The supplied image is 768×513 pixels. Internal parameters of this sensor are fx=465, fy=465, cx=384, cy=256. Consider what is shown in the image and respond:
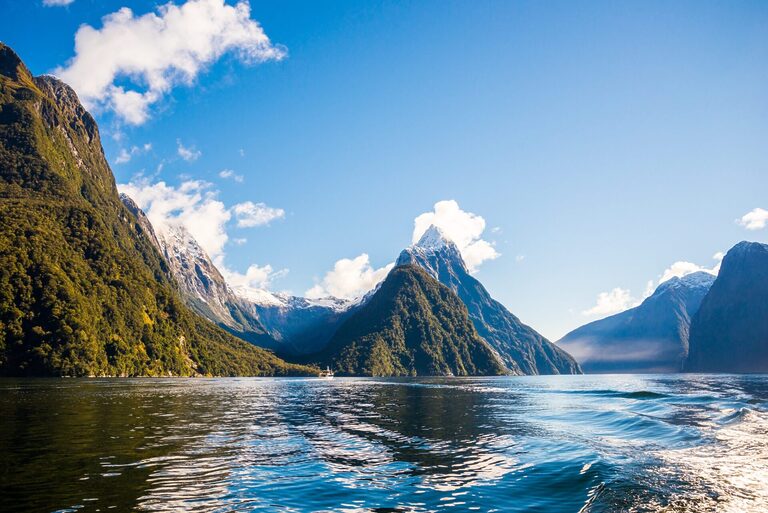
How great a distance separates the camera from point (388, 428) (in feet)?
139

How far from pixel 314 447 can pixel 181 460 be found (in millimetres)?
9050

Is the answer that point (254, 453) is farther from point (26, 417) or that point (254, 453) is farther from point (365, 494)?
point (26, 417)

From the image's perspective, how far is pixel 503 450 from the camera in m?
31.0

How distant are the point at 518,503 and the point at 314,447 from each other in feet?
53.9

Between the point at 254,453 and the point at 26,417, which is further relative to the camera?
the point at 26,417

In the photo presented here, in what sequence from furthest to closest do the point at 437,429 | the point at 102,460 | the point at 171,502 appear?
1. the point at 437,429
2. the point at 102,460
3. the point at 171,502

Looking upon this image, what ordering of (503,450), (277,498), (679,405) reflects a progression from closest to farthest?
(277,498), (503,450), (679,405)

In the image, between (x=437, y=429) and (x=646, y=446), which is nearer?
(x=646, y=446)

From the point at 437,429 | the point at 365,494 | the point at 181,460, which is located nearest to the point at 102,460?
the point at 181,460

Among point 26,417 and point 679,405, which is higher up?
point 26,417

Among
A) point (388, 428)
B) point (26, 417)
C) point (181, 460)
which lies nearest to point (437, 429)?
point (388, 428)

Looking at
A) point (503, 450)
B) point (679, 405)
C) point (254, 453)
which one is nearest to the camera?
point (254, 453)

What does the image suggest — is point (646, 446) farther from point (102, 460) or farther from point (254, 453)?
point (102, 460)

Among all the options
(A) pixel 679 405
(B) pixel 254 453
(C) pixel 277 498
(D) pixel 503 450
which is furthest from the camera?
(A) pixel 679 405
